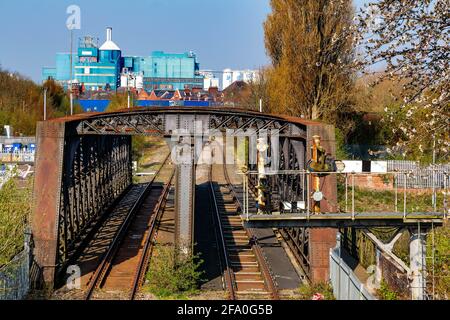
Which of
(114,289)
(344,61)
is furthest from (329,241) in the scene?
(344,61)

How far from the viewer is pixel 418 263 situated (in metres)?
11.7

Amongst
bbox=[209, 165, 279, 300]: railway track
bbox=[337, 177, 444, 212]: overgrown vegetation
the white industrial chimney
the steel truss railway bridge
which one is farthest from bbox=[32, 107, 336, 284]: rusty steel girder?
the white industrial chimney

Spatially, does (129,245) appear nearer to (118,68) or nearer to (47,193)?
(47,193)

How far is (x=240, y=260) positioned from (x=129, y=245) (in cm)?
415

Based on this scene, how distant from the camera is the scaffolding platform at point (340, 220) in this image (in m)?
11.4

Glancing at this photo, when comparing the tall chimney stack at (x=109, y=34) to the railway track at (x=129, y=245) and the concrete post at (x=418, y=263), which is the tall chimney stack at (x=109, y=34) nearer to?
the railway track at (x=129, y=245)

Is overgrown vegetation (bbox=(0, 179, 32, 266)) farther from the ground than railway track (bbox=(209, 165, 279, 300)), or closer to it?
farther from the ground

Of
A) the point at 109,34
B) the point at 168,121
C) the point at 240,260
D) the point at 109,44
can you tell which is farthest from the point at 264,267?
the point at 109,34

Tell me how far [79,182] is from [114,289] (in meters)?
4.95

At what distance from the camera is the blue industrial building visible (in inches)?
5187

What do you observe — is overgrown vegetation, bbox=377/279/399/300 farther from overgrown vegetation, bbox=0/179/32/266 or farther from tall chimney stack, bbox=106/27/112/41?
tall chimney stack, bbox=106/27/112/41

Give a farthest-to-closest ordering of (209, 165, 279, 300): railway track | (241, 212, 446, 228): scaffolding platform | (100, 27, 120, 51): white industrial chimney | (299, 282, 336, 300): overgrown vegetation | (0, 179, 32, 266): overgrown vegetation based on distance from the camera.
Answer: (100, 27, 120, 51): white industrial chimney → (209, 165, 279, 300): railway track → (299, 282, 336, 300): overgrown vegetation → (0, 179, 32, 266): overgrown vegetation → (241, 212, 446, 228): scaffolding platform

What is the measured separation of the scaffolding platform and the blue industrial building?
114379 mm

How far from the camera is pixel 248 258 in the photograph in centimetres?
1772
